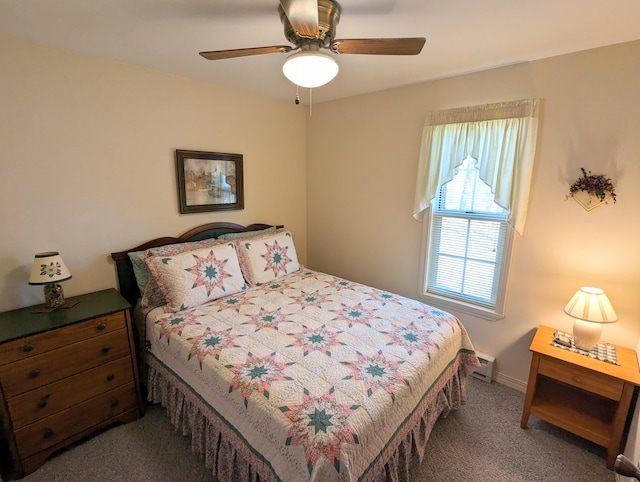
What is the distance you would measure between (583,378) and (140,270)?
2926mm

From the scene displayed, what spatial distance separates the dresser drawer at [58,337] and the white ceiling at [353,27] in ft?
5.29

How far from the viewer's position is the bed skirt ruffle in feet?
4.45

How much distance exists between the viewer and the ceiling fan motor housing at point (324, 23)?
1.32 m

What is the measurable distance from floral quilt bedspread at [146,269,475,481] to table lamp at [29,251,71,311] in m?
0.55

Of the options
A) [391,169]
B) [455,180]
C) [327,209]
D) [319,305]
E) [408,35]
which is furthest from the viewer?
[327,209]

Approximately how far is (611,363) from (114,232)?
3.30m

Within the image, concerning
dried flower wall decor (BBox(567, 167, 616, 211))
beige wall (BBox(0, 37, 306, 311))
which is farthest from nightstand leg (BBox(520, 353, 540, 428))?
beige wall (BBox(0, 37, 306, 311))

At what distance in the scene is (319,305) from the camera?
2.16 metres

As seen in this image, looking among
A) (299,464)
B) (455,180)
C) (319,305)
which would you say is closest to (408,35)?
(455,180)

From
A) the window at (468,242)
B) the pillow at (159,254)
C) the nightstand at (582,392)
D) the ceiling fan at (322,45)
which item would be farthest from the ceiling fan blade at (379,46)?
the nightstand at (582,392)

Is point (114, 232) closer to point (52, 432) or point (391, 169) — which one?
point (52, 432)

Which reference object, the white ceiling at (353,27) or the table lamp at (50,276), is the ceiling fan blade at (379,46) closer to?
the white ceiling at (353,27)

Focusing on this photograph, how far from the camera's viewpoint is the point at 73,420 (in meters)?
1.76

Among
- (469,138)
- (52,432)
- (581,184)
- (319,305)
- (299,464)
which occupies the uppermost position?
(469,138)
